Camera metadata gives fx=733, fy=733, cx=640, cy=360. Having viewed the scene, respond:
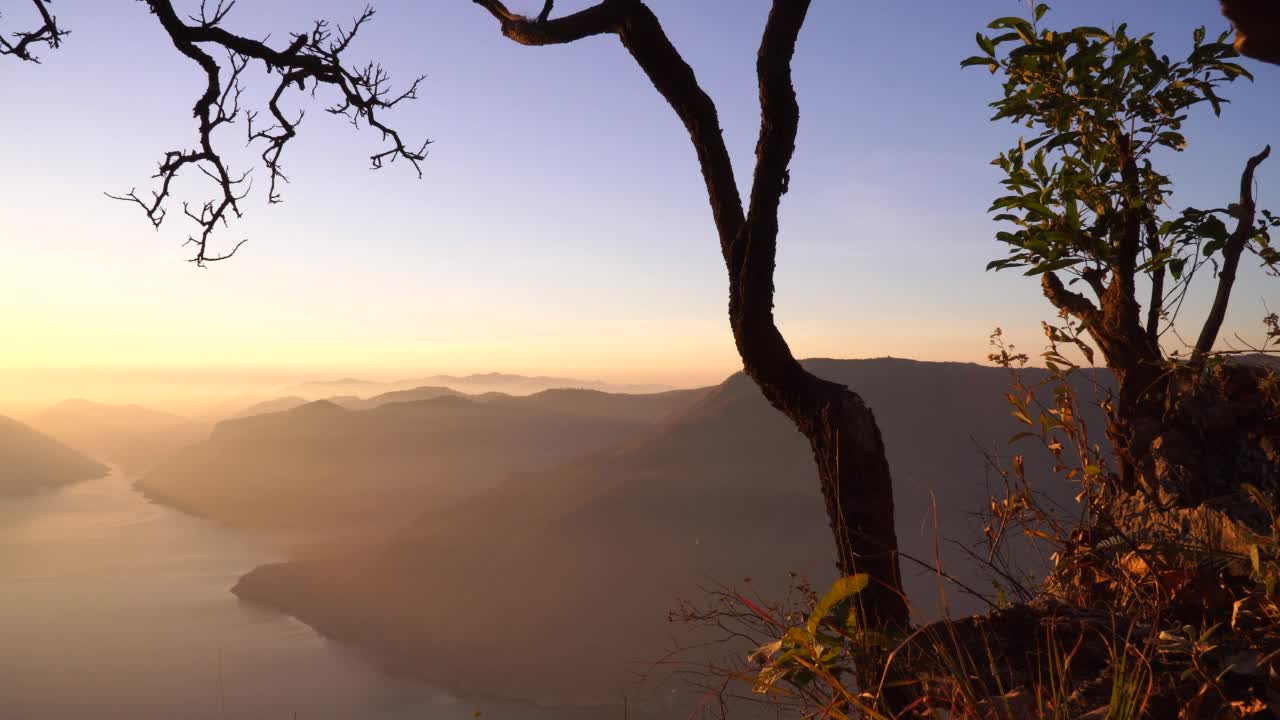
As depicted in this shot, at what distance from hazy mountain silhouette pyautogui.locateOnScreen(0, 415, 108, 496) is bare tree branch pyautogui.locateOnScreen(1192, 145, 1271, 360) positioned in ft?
444

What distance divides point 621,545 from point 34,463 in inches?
4533

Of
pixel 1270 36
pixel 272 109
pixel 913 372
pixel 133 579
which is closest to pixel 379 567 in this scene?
pixel 133 579

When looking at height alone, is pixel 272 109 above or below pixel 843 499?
above

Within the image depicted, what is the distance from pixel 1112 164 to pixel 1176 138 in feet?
0.93

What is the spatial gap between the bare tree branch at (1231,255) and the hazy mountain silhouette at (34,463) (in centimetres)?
13519

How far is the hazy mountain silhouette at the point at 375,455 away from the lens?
93250 millimetres

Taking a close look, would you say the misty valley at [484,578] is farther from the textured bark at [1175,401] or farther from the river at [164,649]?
the textured bark at [1175,401]

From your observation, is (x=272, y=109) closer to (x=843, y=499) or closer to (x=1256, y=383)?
(x=843, y=499)

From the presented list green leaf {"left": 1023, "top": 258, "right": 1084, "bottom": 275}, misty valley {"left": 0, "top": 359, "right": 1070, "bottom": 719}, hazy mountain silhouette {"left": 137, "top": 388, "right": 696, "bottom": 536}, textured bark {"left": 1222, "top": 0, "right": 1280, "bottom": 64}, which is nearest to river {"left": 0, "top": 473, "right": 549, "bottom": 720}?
misty valley {"left": 0, "top": 359, "right": 1070, "bottom": 719}

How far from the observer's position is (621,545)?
4981 centimetres

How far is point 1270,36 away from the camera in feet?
4.19

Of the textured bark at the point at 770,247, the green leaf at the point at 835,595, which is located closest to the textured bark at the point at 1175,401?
the textured bark at the point at 770,247

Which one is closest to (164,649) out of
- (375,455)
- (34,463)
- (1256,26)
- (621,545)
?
(621,545)

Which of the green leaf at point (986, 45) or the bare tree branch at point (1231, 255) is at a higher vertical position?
the green leaf at point (986, 45)
